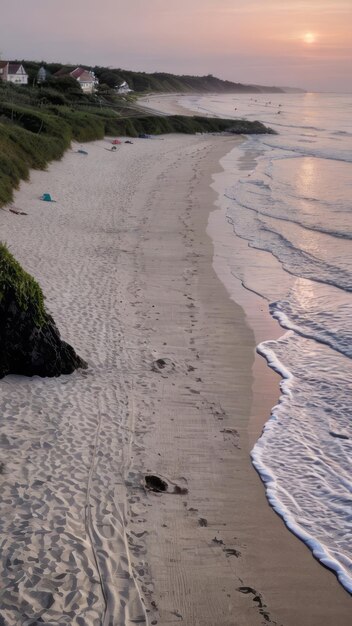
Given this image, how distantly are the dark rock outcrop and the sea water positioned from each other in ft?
9.06

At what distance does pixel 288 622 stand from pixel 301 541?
1.02 metres

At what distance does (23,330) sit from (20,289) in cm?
49

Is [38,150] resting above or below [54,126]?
below

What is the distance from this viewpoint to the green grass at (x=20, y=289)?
7656 millimetres

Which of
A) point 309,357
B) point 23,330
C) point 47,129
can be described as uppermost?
point 47,129

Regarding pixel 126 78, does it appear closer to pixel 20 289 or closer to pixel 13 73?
pixel 13 73

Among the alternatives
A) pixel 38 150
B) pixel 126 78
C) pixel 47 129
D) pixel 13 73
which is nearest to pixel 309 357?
pixel 38 150

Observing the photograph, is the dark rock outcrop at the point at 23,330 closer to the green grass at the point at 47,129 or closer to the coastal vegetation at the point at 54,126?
the green grass at the point at 47,129

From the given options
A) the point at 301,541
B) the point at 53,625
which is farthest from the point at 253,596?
the point at 53,625

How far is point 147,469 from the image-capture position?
6340mm

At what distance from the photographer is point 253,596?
480cm

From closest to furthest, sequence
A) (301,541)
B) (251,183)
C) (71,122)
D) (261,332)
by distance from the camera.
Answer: (301,541), (261,332), (251,183), (71,122)

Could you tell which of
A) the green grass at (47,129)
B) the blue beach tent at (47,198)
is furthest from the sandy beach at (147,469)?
the green grass at (47,129)

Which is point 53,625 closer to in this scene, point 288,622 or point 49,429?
point 288,622
